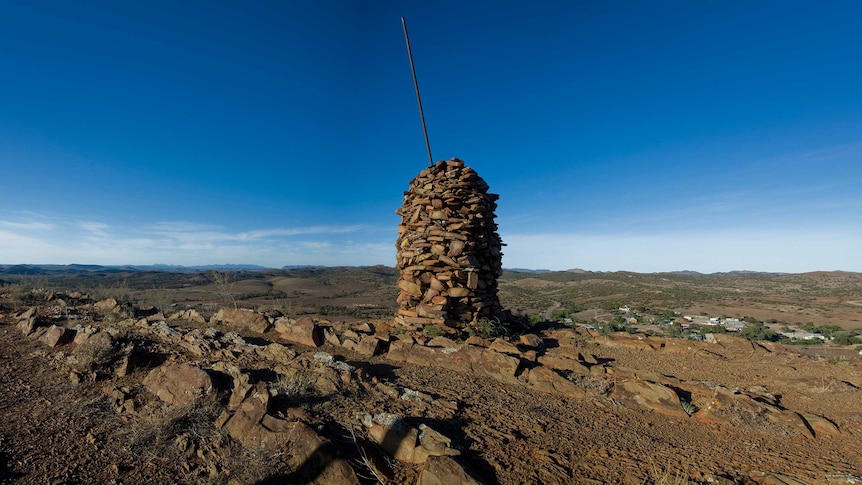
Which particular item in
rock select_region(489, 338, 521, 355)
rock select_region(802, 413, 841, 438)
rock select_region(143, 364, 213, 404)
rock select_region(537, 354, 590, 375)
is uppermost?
rock select_region(143, 364, 213, 404)

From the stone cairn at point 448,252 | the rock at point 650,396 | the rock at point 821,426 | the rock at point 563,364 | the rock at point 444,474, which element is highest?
the stone cairn at point 448,252

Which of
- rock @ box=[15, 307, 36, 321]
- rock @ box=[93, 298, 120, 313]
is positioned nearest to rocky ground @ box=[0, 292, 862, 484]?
rock @ box=[15, 307, 36, 321]

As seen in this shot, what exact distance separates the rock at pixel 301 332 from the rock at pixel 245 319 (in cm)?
51

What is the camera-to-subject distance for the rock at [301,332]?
6.90m

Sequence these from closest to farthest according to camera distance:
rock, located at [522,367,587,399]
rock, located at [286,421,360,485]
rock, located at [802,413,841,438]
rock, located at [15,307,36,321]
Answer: rock, located at [286,421,360,485]
rock, located at [802,413,841,438]
rock, located at [522,367,587,399]
rock, located at [15,307,36,321]

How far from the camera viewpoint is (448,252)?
364 inches

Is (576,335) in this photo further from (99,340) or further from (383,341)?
(99,340)

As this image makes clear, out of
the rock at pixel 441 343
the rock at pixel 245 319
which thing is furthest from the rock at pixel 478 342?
the rock at pixel 245 319

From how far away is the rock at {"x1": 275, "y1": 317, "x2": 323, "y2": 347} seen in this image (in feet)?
22.6

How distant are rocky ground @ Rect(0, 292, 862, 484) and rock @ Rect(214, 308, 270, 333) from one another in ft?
3.69

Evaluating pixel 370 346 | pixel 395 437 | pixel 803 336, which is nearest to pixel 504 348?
pixel 370 346

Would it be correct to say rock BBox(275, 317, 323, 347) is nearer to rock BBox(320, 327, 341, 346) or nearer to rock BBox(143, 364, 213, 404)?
rock BBox(320, 327, 341, 346)

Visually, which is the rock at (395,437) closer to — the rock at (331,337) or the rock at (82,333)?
the rock at (331,337)

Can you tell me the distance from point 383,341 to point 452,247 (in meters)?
3.13
